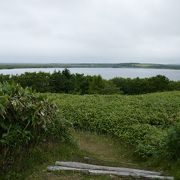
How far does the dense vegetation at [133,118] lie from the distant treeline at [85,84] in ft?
24.0

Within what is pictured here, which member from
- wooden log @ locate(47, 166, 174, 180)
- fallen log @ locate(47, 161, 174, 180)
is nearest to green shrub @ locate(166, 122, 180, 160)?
fallen log @ locate(47, 161, 174, 180)

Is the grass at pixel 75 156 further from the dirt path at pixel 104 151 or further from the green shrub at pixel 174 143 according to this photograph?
the green shrub at pixel 174 143

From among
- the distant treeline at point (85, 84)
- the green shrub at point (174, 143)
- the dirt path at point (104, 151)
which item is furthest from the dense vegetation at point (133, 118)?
the distant treeline at point (85, 84)

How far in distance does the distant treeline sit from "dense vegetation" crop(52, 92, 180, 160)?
7.31 metres

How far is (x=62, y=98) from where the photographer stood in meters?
15.4

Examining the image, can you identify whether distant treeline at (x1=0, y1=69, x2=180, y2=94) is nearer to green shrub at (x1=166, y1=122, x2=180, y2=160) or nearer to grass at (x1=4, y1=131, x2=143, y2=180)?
grass at (x1=4, y1=131, x2=143, y2=180)

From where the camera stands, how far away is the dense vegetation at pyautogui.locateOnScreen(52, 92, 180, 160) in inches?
354

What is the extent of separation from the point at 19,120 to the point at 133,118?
6024mm

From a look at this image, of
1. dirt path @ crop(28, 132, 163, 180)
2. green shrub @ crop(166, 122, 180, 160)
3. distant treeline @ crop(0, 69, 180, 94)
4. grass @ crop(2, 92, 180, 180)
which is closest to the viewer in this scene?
grass @ crop(2, 92, 180, 180)

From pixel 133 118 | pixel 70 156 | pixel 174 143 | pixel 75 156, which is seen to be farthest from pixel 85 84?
pixel 174 143

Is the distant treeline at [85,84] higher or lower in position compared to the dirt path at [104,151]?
higher

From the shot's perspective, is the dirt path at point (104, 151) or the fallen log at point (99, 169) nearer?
the fallen log at point (99, 169)

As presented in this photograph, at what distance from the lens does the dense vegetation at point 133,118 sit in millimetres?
9002

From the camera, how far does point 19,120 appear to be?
247 inches
